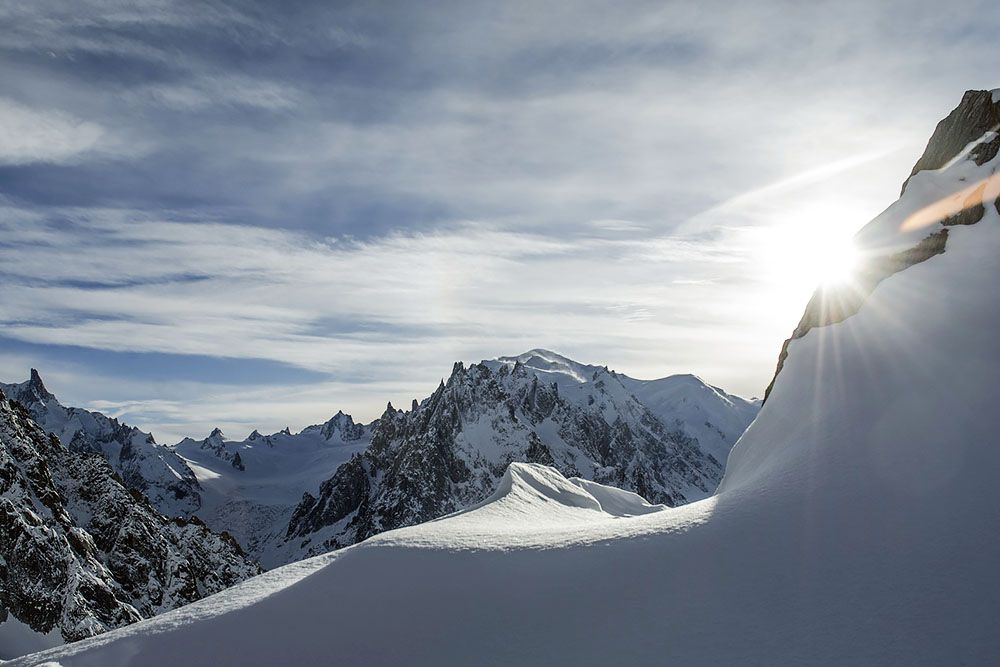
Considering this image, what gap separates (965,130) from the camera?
21000 millimetres

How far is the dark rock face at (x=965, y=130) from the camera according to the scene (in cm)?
1895

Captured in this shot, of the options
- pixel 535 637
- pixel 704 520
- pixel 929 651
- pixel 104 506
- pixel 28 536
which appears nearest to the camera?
pixel 929 651

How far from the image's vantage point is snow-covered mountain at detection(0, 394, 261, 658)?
4694 cm

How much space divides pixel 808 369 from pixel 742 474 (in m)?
3.72

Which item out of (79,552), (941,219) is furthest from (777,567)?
(79,552)

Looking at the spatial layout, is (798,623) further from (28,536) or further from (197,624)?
(28,536)

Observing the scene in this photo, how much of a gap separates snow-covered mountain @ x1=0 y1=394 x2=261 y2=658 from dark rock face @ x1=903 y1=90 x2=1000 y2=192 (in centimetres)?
6205

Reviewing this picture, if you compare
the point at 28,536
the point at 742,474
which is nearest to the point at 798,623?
the point at 742,474

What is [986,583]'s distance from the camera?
8539 millimetres

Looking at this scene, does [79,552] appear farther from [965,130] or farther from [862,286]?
[965,130]

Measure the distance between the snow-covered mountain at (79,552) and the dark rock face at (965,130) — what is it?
204 feet

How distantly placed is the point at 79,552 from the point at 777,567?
215 feet

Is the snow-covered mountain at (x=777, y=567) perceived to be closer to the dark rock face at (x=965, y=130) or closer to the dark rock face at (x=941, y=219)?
the dark rock face at (x=941, y=219)

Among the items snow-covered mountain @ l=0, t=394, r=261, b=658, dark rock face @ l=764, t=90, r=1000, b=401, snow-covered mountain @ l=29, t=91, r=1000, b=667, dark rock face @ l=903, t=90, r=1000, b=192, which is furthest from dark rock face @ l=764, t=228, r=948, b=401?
snow-covered mountain @ l=0, t=394, r=261, b=658
